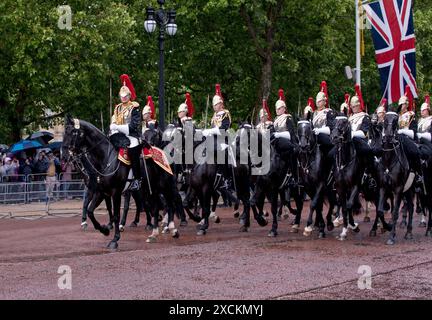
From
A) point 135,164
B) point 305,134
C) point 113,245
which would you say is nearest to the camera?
point 113,245

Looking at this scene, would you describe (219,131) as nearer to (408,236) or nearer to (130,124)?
(130,124)

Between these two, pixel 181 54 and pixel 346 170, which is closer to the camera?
pixel 346 170

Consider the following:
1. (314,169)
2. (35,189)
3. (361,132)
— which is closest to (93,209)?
(314,169)

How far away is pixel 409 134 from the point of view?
17875 millimetres

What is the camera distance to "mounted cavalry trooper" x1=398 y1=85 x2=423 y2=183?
55.9 feet

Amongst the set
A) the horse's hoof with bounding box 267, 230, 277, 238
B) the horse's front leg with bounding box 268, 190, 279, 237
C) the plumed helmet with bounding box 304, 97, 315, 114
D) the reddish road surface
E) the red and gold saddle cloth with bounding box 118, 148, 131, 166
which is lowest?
the reddish road surface

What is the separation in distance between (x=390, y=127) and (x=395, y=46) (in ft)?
40.6

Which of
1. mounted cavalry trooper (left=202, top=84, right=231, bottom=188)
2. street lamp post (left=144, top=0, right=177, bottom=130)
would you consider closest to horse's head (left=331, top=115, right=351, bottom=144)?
mounted cavalry trooper (left=202, top=84, right=231, bottom=188)

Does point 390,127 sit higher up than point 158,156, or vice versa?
point 390,127

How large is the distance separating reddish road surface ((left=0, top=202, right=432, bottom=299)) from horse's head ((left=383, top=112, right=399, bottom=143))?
2153mm

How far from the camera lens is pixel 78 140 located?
49.6 ft

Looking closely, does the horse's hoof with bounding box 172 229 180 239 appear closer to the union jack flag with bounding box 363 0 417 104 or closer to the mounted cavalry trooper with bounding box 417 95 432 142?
the mounted cavalry trooper with bounding box 417 95 432 142
